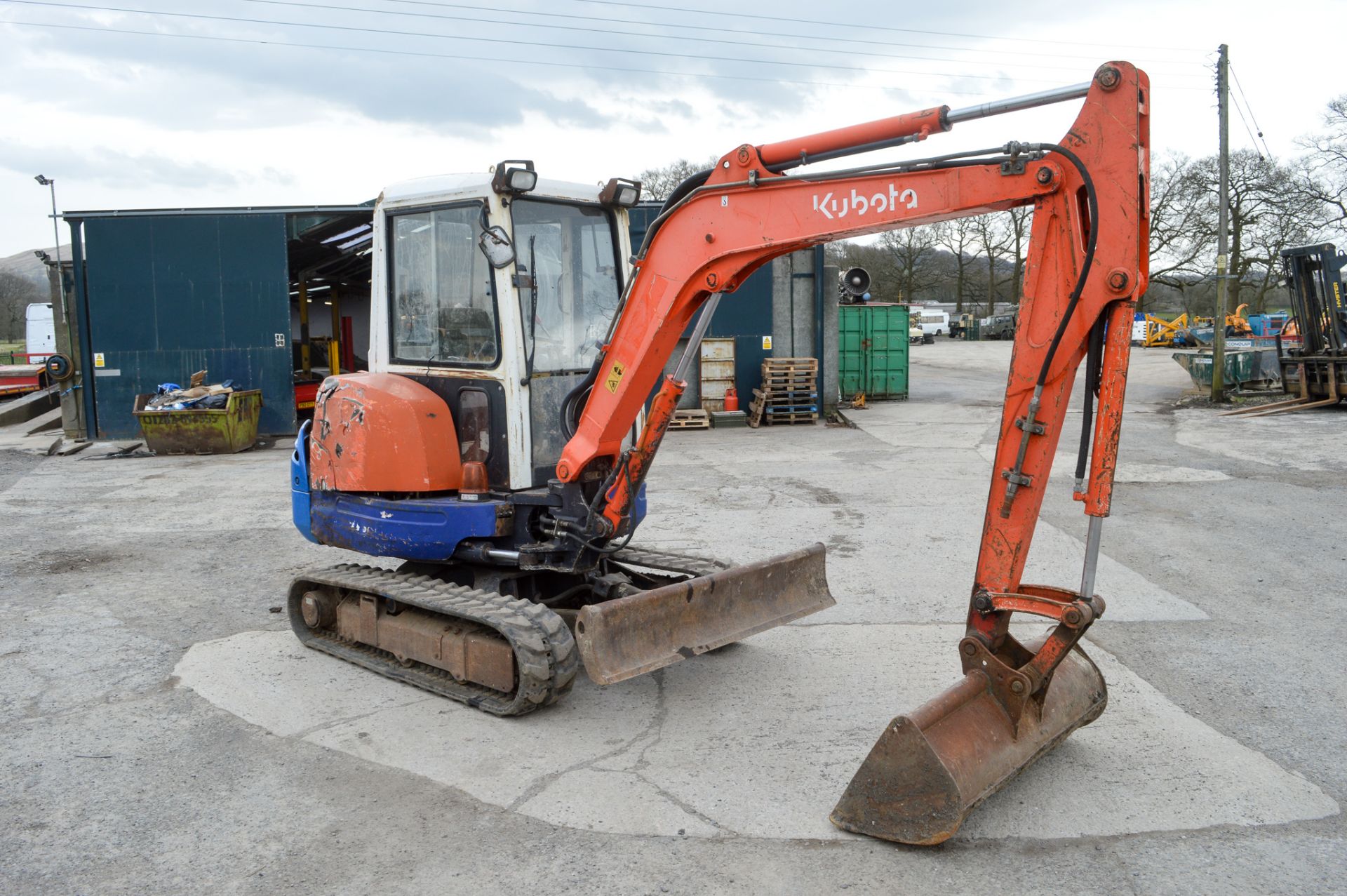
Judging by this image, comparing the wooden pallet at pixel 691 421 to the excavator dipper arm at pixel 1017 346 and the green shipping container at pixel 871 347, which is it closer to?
the green shipping container at pixel 871 347

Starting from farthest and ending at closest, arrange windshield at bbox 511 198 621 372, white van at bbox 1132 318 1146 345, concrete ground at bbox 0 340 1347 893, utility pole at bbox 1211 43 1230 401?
white van at bbox 1132 318 1146 345, utility pole at bbox 1211 43 1230 401, windshield at bbox 511 198 621 372, concrete ground at bbox 0 340 1347 893

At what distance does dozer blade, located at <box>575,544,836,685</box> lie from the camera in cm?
503

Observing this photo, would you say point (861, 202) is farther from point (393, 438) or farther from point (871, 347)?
point (871, 347)

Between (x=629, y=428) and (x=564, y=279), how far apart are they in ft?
3.24

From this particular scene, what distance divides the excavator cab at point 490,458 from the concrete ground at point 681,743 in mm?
388

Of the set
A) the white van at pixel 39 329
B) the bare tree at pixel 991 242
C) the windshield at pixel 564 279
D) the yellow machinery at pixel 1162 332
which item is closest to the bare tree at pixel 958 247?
the bare tree at pixel 991 242

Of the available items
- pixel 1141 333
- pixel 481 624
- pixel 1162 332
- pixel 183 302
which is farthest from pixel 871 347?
pixel 1141 333

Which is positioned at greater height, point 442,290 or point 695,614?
point 442,290

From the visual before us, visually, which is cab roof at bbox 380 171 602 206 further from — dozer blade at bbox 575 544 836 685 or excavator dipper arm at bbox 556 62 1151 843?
dozer blade at bbox 575 544 836 685

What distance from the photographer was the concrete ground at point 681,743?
13.0 ft

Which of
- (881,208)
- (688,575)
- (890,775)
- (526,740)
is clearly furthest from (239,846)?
(881,208)

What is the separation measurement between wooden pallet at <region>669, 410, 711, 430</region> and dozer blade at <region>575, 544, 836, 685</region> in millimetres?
12314

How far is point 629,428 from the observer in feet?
18.9

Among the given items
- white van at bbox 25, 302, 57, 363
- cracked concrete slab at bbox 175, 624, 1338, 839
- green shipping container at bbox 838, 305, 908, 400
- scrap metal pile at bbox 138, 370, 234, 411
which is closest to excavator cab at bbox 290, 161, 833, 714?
cracked concrete slab at bbox 175, 624, 1338, 839
